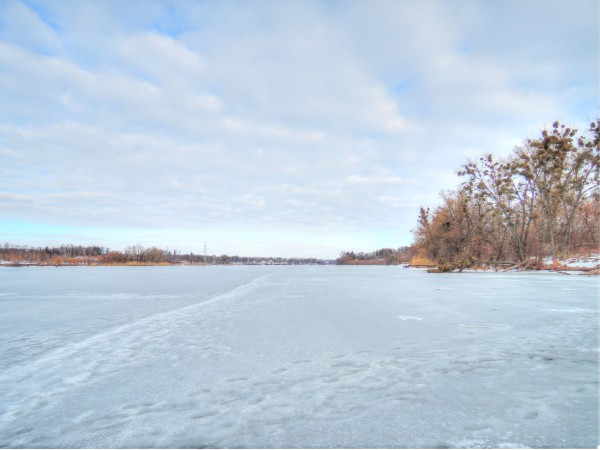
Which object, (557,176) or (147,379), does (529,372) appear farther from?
(557,176)

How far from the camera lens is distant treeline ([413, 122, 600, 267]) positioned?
2091cm

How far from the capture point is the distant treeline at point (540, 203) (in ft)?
68.6

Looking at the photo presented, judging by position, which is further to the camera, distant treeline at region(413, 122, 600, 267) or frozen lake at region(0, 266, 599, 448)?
distant treeline at region(413, 122, 600, 267)

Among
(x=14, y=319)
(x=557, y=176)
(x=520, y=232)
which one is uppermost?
(x=557, y=176)

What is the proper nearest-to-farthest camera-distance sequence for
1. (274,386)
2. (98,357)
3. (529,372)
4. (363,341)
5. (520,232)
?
(274,386), (529,372), (98,357), (363,341), (520,232)

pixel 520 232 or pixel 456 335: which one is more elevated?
pixel 520 232

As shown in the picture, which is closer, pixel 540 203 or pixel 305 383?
pixel 305 383

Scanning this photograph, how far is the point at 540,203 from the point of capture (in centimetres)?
2284

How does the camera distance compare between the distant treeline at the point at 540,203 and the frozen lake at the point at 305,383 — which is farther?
the distant treeline at the point at 540,203

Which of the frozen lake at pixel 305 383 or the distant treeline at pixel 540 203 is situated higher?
the distant treeline at pixel 540 203

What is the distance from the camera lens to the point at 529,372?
2.83 metres

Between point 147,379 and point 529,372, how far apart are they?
3.21 meters

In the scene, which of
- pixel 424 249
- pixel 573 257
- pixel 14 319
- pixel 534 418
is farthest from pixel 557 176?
pixel 14 319

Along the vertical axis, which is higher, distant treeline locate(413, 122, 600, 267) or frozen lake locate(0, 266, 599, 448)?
distant treeline locate(413, 122, 600, 267)
